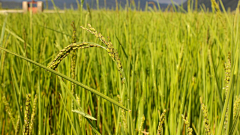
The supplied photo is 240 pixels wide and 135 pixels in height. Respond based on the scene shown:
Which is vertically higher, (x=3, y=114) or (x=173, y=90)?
(x=173, y=90)

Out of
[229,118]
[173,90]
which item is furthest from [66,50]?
[173,90]

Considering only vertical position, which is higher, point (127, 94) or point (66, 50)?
point (66, 50)

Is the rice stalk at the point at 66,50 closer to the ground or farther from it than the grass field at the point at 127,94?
farther from it

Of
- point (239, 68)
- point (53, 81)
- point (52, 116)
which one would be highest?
point (239, 68)

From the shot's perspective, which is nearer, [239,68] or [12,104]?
[239,68]

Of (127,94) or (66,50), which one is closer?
(66,50)

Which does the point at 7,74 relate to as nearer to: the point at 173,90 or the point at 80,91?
the point at 80,91

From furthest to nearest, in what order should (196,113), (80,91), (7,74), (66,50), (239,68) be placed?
(7,74) < (196,113) < (80,91) < (239,68) < (66,50)

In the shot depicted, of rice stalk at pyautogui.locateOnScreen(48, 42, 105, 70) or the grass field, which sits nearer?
rice stalk at pyautogui.locateOnScreen(48, 42, 105, 70)

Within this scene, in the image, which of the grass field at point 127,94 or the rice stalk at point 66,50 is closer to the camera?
the rice stalk at point 66,50

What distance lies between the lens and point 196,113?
0.92 m

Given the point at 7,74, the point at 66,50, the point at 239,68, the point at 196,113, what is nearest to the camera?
the point at 66,50

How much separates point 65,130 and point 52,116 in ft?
0.82

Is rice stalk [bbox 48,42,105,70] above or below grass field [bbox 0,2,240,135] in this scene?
above
